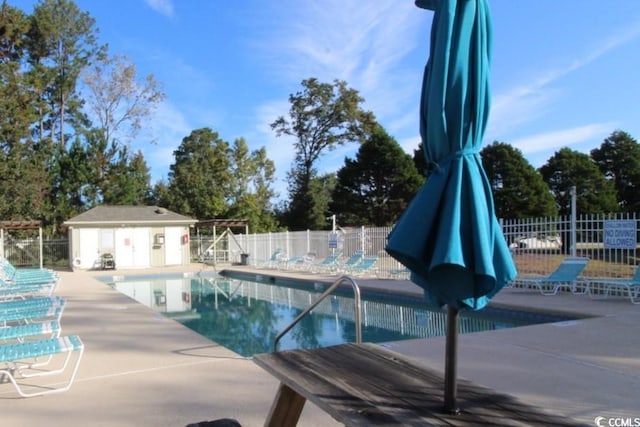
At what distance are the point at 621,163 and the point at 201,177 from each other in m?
31.5

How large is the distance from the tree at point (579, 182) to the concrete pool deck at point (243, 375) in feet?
99.1

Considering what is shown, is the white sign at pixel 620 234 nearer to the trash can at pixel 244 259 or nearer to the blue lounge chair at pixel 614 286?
the blue lounge chair at pixel 614 286

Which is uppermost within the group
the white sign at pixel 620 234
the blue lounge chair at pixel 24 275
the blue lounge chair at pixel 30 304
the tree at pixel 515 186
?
the tree at pixel 515 186

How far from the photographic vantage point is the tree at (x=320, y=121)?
4053cm

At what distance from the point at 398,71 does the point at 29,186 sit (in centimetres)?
2078

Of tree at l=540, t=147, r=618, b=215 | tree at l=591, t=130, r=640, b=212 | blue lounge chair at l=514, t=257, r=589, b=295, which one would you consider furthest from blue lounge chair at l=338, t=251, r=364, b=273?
tree at l=591, t=130, r=640, b=212

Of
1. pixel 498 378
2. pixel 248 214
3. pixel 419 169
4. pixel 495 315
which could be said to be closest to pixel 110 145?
pixel 248 214

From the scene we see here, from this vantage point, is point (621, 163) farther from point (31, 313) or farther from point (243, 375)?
point (31, 313)

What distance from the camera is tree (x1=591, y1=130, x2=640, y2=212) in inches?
1428

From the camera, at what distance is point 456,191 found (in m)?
2.11

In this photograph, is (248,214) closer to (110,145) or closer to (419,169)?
(110,145)

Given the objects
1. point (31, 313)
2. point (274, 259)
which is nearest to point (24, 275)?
point (31, 313)

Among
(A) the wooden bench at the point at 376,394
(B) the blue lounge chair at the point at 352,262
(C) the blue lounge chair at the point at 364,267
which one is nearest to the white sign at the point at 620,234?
(C) the blue lounge chair at the point at 364,267

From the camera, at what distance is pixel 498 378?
4551mm
